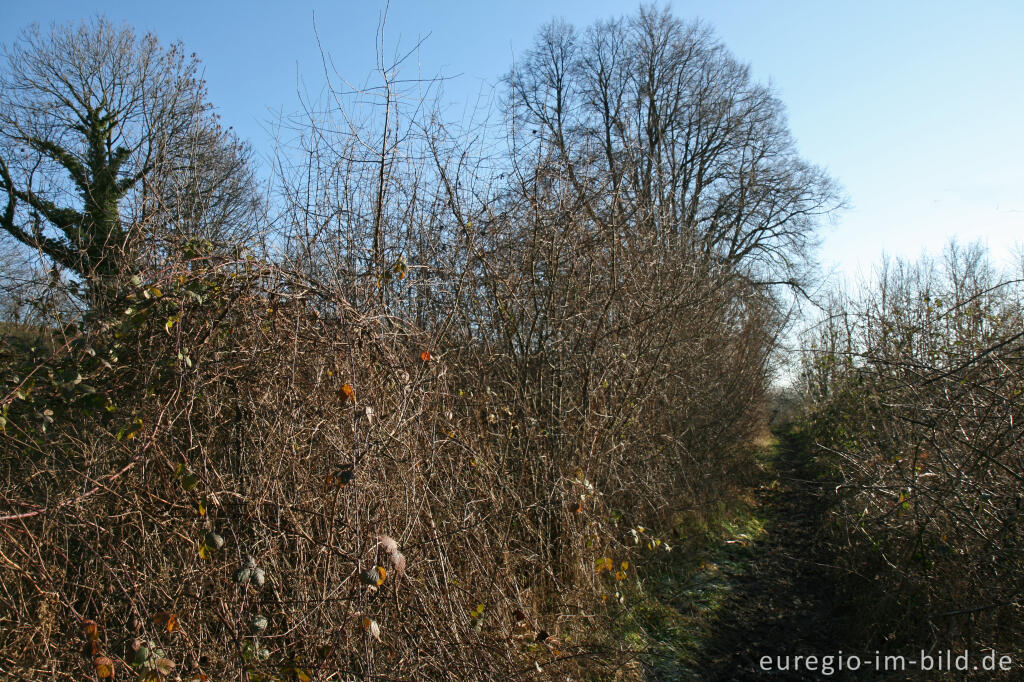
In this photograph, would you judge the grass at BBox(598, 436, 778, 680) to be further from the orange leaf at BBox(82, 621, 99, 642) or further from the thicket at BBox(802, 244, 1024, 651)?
the orange leaf at BBox(82, 621, 99, 642)

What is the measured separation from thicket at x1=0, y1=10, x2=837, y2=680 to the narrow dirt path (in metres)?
0.88

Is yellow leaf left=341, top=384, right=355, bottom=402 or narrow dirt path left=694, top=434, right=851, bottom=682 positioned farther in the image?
narrow dirt path left=694, top=434, right=851, bottom=682

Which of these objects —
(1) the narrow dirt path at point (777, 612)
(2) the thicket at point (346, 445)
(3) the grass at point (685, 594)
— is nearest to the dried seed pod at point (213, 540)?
(2) the thicket at point (346, 445)

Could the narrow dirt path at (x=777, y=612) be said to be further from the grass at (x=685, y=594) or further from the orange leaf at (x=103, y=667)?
the orange leaf at (x=103, y=667)

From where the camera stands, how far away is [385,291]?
431 cm

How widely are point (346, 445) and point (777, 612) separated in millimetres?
4574

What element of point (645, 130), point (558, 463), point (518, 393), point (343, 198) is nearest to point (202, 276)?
point (343, 198)

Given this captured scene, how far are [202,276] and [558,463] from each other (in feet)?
10.7

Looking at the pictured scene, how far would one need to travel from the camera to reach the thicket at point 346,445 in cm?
302

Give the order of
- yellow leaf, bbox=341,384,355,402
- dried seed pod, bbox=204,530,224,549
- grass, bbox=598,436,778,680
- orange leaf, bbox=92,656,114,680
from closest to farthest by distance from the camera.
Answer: orange leaf, bbox=92,656,114,680
dried seed pod, bbox=204,530,224,549
yellow leaf, bbox=341,384,355,402
grass, bbox=598,436,778,680

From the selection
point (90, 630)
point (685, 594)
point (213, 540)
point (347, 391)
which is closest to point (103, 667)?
point (90, 630)

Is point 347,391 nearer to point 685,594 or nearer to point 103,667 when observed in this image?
point 103,667

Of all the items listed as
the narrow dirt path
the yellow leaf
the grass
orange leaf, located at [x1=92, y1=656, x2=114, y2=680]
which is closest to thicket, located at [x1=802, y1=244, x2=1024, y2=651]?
the narrow dirt path

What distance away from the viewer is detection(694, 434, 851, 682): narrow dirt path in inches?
191
